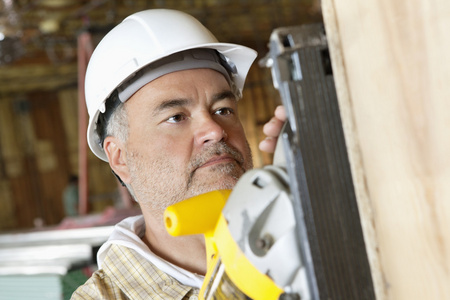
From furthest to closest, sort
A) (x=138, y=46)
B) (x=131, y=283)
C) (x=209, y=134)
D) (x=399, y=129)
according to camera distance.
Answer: (x=138, y=46) < (x=209, y=134) < (x=131, y=283) < (x=399, y=129)

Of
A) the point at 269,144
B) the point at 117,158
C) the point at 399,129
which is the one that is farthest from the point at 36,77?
the point at 399,129

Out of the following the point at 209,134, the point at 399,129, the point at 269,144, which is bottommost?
the point at 209,134

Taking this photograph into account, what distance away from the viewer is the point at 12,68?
11641mm

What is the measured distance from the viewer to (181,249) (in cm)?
192

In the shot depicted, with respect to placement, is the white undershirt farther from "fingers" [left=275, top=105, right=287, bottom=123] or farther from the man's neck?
"fingers" [left=275, top=105, right=287, bottom=123]

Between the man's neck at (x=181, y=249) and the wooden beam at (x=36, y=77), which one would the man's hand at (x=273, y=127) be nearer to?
the man's neck at (x=181, y=249)

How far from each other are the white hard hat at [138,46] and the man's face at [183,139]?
88 millimetres

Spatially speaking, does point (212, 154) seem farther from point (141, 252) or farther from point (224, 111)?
point (141, 252)

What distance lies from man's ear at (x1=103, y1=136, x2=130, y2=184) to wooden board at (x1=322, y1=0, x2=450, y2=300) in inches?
56.8

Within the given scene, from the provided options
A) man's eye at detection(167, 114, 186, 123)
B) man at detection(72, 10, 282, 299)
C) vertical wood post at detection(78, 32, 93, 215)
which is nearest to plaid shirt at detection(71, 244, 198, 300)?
man at detection(72, 10, 282, 299)

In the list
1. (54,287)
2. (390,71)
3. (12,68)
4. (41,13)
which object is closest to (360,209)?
(390,71)

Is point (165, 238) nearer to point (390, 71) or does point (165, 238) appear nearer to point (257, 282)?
point (257, 282)

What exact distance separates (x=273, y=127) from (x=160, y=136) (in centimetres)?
74

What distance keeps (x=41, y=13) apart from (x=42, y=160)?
22.6 ft
